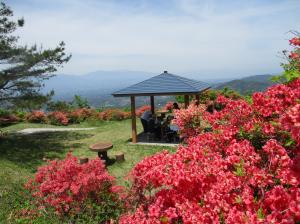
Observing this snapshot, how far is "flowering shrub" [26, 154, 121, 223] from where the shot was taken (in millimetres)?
6492

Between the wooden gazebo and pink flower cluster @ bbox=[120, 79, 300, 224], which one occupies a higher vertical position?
the wooden gazebo

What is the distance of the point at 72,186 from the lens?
6.41 meters

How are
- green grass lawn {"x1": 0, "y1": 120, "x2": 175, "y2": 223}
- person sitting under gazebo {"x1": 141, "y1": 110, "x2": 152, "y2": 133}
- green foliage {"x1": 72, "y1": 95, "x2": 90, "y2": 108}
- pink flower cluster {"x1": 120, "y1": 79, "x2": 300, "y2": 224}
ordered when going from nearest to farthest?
pink flower cluster {"x1": 120, "y1": 79, "x2": 300, "y2": 224}, green grass lawn {"x1": 0, "y1": 120, "x2": 175, "y2": 223}, person sitting under gazebo {"x1": 141, "y1": 110, "x2": 152, "y2": 133}, green foliage {"x1": 72, "y1": 95, "x2": 90, "y2": 108}

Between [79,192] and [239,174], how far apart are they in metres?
4.24

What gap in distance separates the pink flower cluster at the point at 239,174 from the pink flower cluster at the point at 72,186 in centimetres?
A: 241

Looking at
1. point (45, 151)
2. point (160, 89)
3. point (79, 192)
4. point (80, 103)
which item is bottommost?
point (45, 151)

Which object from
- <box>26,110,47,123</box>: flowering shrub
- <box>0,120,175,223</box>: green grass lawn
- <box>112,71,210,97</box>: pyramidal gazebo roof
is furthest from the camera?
<box>26,110,47,123</box>: flowering shrub

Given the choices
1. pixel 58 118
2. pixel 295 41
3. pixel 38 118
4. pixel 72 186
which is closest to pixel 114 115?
pixel 58 118

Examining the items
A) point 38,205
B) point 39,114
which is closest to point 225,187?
point 38,205

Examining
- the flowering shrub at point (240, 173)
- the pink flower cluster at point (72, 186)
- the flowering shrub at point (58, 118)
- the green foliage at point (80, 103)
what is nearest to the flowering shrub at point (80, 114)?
the flowering shrub at point (58, 118)

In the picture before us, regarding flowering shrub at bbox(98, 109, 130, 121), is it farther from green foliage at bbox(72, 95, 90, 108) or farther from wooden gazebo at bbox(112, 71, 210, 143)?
wooden gazebo at bbox(112, 71, 210, 143)

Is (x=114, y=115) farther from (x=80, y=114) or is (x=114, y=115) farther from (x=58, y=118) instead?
(x=58, y=118)

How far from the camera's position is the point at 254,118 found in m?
4.52

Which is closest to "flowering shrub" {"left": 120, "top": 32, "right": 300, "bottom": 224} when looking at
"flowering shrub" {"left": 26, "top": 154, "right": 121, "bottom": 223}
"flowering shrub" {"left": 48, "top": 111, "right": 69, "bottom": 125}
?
"flowering shrub" {"left": 26, "top": 154, "right": 121, "bottom": 223}
